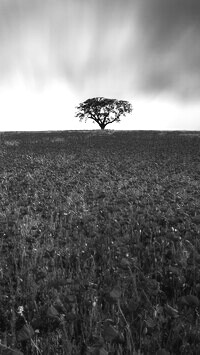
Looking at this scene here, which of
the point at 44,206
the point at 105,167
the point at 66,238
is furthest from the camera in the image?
the point at 105,167

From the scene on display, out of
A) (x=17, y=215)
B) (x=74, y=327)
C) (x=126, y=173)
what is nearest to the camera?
(x=74, y=327)

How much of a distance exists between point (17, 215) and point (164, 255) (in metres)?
3.33

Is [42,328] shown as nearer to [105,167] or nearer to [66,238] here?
[66,238]

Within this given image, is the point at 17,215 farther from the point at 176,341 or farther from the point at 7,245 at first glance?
the point at 176,341

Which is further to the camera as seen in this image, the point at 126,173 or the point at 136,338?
the point at 126,173

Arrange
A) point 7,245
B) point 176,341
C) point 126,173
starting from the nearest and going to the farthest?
point 176,341, point 7,245, point 126,173

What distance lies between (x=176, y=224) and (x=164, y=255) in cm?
144

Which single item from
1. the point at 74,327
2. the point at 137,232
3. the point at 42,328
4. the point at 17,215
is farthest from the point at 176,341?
the point at 17,215

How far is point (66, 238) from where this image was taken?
493 centimetres

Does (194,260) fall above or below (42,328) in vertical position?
above

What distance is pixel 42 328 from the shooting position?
288 centimetres

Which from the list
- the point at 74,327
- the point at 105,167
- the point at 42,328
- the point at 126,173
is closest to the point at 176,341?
the point at 74,327

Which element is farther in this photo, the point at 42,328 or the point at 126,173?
the point at 126,173

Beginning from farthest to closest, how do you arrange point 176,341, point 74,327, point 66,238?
point 66,238 → point 74,327 → point 176,341
